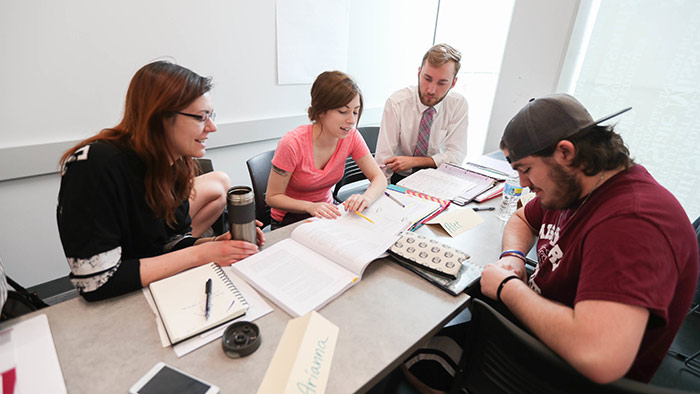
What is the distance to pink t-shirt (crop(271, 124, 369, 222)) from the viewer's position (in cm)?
162

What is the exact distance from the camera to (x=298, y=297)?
0.90m

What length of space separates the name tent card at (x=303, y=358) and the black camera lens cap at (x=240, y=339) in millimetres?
59

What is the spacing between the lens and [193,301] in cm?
86

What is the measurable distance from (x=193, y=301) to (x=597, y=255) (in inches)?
38.9

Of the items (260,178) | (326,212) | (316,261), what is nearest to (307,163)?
(260,178)

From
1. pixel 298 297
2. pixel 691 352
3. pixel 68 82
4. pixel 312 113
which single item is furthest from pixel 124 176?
pixel 691 352

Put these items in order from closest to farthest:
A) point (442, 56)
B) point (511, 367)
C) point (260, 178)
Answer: point (511, 367)
point (260, 178)
point (442, 56)

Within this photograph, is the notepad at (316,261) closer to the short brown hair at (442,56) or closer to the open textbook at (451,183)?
the open textbook at (451,183)

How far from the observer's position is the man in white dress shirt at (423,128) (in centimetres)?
218

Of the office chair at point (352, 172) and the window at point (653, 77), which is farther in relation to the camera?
the office chair at point (352, 172)

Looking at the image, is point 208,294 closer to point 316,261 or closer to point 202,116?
point 316,261

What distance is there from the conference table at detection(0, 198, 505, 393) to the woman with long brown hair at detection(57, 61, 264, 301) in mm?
96

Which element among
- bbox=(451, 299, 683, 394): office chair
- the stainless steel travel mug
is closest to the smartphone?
the stainless steel travel mug

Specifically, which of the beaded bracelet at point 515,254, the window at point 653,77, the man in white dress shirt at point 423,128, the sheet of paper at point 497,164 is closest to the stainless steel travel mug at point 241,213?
the beaded bracelet at point 515,254
